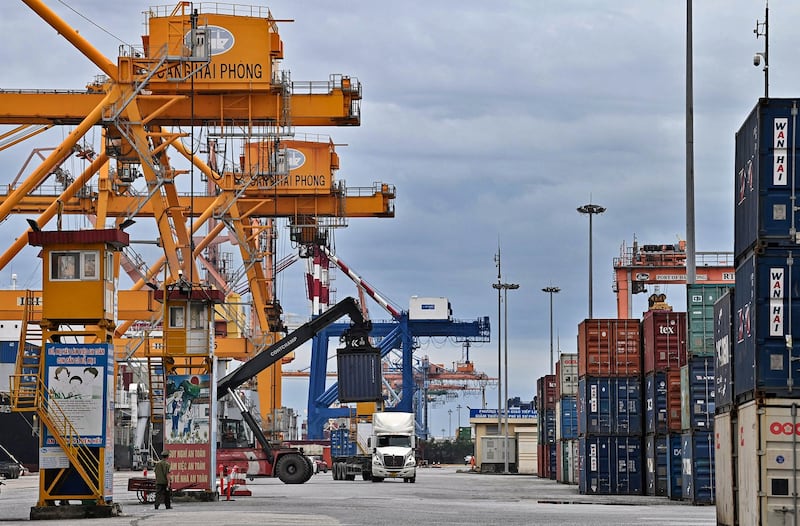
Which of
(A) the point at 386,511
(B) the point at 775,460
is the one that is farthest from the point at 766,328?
(A) the point at 386,511

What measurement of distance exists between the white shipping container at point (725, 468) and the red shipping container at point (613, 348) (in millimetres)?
20887

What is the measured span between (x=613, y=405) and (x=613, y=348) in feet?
5.63

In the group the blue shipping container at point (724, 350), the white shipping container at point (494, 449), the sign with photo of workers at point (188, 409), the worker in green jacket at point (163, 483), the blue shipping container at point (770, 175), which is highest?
the blue shipping container at point (770, 175)

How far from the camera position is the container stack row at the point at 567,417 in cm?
6009

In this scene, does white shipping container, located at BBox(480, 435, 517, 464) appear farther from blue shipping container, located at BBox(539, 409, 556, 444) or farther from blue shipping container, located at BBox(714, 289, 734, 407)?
blue shipping container, located at BBox(714, 289, 734, 407)

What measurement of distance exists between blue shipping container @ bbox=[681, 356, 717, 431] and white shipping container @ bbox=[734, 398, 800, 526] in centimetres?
1605

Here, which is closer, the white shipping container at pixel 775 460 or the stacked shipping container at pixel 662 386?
the white shipping container at pixel 775 460

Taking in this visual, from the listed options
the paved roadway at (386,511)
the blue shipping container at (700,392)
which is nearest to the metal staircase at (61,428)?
the paved roadway at (386,511)

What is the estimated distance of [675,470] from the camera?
3919 cm

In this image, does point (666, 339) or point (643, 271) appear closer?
point (666, 339)

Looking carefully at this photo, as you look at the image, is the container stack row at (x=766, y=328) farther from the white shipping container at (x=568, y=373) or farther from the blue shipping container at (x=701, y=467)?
the white shipping container at (x=568, y=373)

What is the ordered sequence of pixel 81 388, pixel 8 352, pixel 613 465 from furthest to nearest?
pixel 8 352, pixel 613 465, pixel 81 388

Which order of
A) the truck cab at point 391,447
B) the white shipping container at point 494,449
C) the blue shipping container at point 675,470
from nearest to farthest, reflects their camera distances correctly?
the blue shipping container at point 675,470 → the truck cab at point 391,447 → the white shipping container at point 494,449

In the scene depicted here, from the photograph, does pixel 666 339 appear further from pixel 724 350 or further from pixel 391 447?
pixel 391 447
